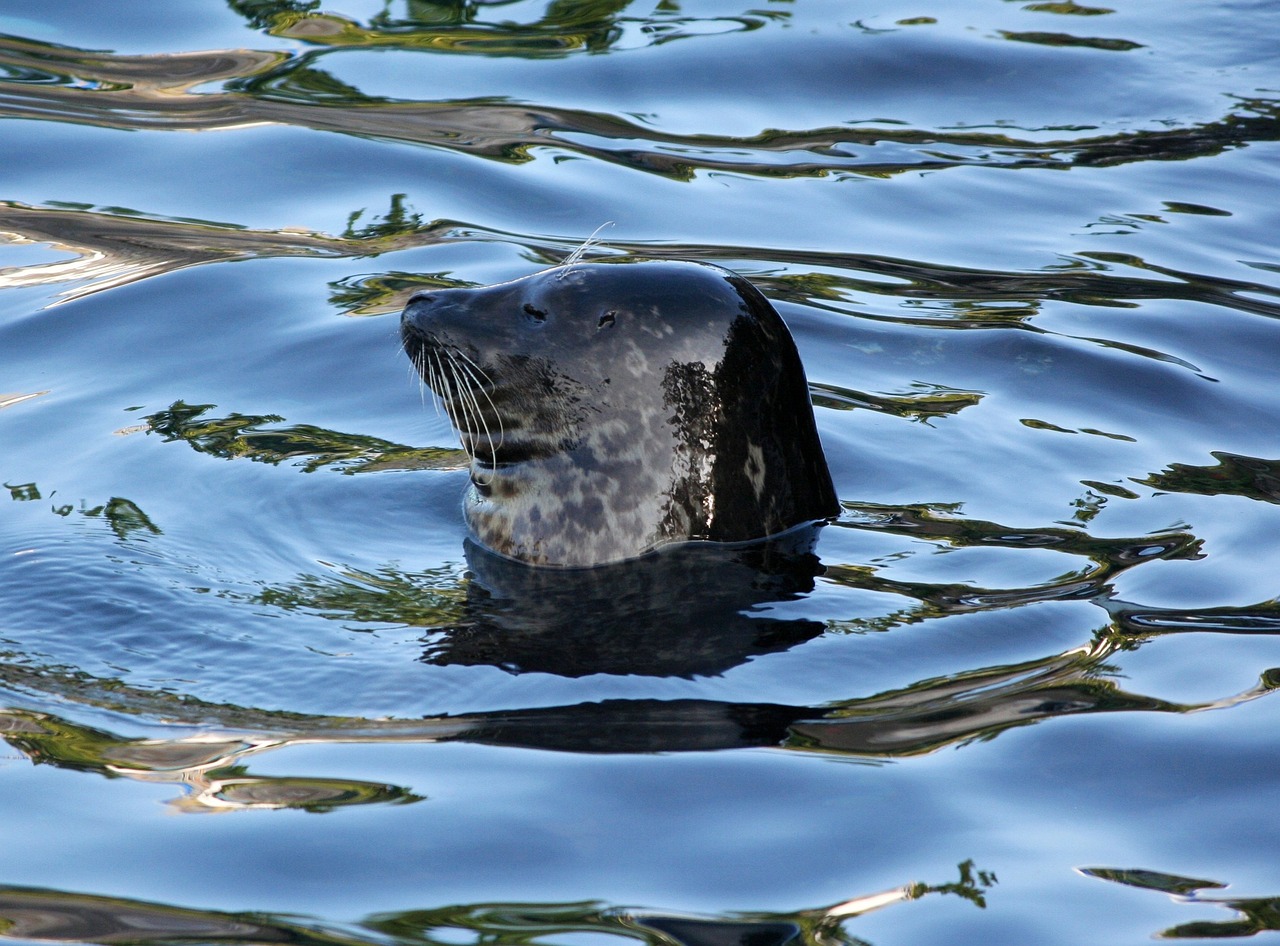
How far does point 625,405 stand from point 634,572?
56 cm

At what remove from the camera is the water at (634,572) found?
381 cm

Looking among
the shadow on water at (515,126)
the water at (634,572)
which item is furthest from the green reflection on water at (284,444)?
the shadow on water at (515,126)

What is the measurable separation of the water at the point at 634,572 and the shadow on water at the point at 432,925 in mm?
10

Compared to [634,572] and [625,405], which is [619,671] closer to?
[634,572]

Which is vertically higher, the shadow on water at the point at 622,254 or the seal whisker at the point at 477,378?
the shadow on water at the point at 622,254

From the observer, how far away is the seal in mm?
5688

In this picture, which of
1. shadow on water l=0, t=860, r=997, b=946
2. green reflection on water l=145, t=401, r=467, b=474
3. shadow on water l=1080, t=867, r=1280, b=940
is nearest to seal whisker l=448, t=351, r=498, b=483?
green reflection on water l=145, t=401, r=467, b=474

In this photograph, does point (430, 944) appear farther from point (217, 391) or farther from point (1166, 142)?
point (1166, 142)

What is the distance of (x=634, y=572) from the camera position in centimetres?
560

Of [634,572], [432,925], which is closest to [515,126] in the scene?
[634,572]

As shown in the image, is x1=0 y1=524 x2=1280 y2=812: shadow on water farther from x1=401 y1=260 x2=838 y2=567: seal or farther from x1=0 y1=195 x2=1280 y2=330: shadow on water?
x1=0 y1=195 x2=1280 y2=330: shadow on water

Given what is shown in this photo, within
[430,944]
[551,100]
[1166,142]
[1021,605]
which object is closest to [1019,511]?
[1021,605]

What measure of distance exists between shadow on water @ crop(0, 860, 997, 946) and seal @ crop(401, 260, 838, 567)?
7.35ft

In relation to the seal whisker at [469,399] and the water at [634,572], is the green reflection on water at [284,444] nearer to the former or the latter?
the water at [634,572]
